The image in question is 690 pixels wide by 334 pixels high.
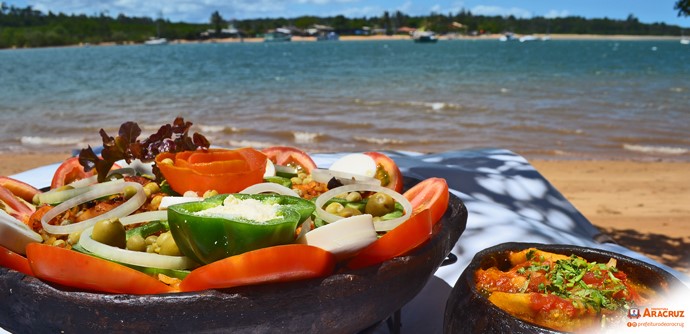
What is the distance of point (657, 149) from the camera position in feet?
40.3

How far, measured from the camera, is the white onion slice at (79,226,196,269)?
1320 millimetres

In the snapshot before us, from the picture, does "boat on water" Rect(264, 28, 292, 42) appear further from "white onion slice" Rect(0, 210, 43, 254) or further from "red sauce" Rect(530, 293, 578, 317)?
"red sauce" Rect(530, 293, 578, 317)

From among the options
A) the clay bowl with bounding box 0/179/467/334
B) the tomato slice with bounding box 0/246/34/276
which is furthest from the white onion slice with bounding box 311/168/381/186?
the tomato slice with bounding box 0/246/34/276

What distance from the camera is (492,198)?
9.88 feet

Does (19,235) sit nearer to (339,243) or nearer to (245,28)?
(339,243)

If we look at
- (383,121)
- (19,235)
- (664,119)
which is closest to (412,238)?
(19,235)

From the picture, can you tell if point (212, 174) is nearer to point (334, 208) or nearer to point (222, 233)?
point (334, 208)

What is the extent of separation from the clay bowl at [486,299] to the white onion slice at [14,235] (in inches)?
41.1

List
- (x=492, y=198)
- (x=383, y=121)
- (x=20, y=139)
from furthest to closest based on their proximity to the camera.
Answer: (x=383, y=121), (x=20, y=139), (x=492, y=198)

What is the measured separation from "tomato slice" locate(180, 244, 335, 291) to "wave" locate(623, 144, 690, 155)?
12667mm

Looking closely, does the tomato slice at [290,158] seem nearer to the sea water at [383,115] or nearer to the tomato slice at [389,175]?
the tomato slice at [389,175]

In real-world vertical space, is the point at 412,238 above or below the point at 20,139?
above

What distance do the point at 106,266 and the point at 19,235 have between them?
34cm

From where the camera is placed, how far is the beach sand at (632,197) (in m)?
5.97
